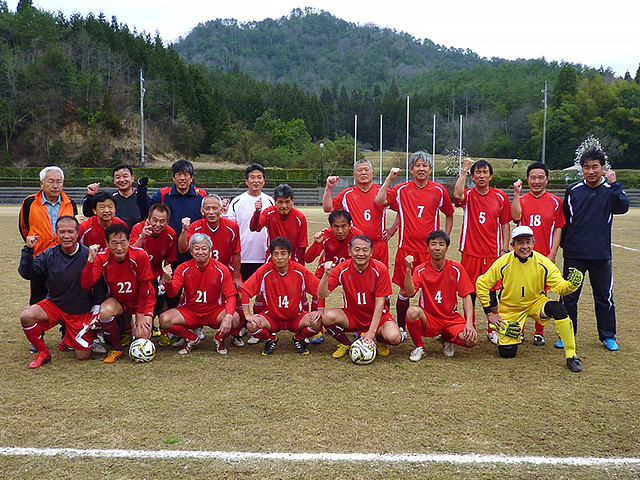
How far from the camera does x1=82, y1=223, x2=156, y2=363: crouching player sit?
5582 millimetres

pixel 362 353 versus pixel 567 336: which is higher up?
pixel 567 336

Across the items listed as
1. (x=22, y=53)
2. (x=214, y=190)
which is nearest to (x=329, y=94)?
(x=22, y=53)

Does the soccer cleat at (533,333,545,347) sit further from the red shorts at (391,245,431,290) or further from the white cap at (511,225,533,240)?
the red shorts at (391,245,431,290)

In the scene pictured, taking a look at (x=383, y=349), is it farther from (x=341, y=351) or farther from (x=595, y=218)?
(x=595, y=218)

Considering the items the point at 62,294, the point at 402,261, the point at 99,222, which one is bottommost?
the point at 62,294

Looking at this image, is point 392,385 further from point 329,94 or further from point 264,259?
point 329,94

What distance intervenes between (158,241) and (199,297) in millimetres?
903

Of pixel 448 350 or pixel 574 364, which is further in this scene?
pixel 448 350

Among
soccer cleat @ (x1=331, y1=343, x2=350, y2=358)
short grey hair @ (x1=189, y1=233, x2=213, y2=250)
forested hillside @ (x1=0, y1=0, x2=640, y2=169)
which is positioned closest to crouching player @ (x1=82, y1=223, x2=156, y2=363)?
short grey hair @ (x1=189, y1=233, x2=213, y2=250)

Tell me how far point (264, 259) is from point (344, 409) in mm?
2969

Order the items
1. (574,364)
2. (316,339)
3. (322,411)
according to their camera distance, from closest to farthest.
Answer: (322,411) < (574,364) < (316,339)

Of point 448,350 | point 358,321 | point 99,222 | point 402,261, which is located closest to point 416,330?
point 448,350

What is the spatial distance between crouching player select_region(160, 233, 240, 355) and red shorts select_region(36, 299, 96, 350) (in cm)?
77

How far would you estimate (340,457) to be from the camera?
346cm
